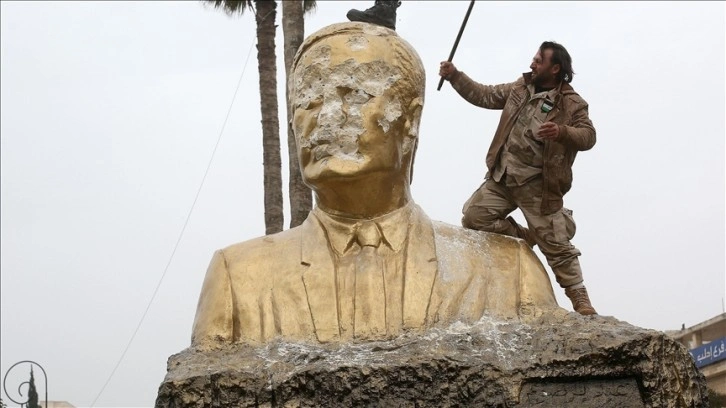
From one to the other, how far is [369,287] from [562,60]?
1521 mm

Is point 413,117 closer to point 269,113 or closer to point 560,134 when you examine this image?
point 560,134

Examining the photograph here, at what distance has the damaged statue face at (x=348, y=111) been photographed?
5.93 meters

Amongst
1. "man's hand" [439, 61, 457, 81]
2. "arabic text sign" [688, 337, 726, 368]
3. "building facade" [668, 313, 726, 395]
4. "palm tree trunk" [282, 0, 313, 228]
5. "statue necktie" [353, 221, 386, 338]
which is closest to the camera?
"statue necktie" [353, 221, 386, 338]

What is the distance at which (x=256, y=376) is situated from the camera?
5.38m

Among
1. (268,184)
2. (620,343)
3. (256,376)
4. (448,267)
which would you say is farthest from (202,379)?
(268,184)

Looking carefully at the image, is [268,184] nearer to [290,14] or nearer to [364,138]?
[290,14]

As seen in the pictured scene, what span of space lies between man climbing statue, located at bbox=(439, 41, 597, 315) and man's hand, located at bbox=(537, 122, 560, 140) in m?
0.12

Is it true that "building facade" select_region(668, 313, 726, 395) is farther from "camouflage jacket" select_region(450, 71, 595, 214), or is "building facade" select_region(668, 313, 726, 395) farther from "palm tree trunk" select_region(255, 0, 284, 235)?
"camouflage jacket" select_region(450, 71, 595, 214)

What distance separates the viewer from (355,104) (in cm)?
603

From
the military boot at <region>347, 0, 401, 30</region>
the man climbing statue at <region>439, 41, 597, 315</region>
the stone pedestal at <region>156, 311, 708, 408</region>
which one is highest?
the military boot at <region>347, 0, 401, 30</region>

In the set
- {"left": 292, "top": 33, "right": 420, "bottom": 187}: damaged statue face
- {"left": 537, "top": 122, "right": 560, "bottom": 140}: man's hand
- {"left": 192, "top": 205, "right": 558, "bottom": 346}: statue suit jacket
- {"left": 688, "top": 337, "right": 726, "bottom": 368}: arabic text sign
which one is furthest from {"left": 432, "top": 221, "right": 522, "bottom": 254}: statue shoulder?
{"left": 688, "top": 337, "right": 726, "bottom": 368}: arabic text sign

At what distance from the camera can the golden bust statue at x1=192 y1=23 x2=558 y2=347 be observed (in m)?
5.86

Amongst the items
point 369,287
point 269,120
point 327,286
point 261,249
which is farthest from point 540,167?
point 269,120

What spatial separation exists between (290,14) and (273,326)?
7598 millimetres
